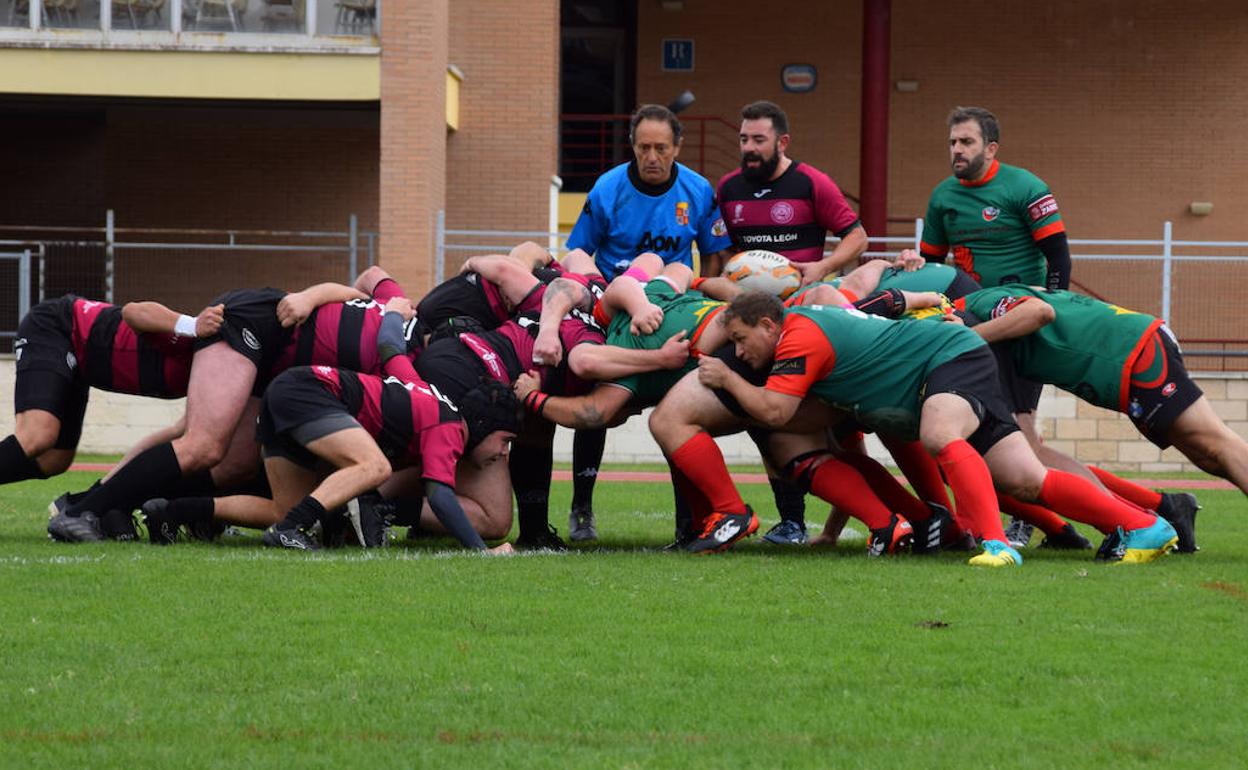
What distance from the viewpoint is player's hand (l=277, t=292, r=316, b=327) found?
867 centimetres

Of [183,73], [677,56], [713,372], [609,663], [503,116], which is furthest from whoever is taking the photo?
[677,56]

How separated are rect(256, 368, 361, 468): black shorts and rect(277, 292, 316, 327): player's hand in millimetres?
526

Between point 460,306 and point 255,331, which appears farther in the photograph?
point 460,306

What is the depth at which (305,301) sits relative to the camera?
8.76 m

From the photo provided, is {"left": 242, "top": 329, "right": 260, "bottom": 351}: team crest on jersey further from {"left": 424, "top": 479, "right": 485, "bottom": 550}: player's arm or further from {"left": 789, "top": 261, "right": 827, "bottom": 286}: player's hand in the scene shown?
{"left": 789, "top": 261, "right": 827, "bottom": 286}: player's hand

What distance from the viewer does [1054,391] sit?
18.9 meters

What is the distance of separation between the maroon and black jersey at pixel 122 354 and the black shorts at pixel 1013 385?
401 centimetres

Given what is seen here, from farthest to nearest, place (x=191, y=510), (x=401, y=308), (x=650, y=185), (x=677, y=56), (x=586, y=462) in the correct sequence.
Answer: (x=677, y=56) → (x=586, y=462) → (x=650, y=185) → (x=401, y=308) → (x=191, y=510)

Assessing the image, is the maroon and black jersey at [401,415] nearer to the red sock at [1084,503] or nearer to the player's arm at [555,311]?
the player's arm at [555,311]

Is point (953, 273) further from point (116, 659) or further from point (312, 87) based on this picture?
point (312, 87)

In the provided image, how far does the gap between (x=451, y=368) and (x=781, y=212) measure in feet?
6.82

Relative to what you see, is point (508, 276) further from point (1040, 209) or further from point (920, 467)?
point (1040, 209)

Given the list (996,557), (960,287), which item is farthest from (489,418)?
(960,287)

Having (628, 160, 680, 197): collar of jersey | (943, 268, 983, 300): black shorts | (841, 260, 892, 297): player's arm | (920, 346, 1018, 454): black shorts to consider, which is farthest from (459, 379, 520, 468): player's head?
(943, 268, 983, 300): black shorts
